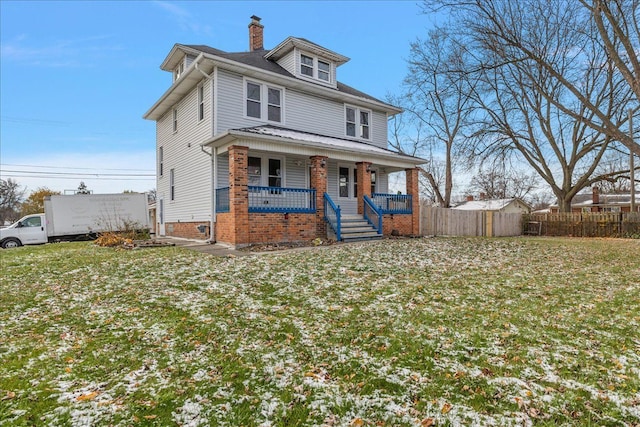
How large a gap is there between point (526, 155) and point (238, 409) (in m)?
27.0

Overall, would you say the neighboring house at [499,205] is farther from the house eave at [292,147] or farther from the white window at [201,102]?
the white window at [201,102]

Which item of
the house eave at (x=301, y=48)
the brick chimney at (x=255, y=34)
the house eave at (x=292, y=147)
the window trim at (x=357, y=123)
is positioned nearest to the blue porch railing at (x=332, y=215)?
the house eave at (x=292, y=147)

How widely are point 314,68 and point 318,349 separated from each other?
14434 mm

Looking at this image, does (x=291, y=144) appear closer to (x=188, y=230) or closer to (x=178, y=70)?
(x=188, y=230)

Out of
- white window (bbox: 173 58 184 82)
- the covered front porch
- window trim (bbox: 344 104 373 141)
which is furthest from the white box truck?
window trim (bbox: 344 104 373 141)

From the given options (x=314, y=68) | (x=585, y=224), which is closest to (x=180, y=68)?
(x=314, y=68)

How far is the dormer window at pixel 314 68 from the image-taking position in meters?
15.4

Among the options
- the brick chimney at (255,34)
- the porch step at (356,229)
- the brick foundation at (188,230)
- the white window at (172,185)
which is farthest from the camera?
the brick chimney at (255,34)

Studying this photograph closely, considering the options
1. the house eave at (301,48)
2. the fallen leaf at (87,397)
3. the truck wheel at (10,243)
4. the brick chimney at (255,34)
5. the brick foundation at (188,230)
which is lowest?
the fallen leaf at (87,397)

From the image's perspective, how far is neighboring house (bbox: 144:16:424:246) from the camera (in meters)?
11.5

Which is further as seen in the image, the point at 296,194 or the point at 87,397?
the point at 296,194

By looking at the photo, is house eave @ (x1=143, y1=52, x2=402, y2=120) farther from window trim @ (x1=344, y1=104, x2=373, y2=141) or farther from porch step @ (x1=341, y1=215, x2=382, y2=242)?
porch step @ (x1=341, y1=215, x2=382, y2=242)

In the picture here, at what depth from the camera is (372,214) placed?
14328 millimetres

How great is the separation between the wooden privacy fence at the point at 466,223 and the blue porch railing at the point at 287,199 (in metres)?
7.20
